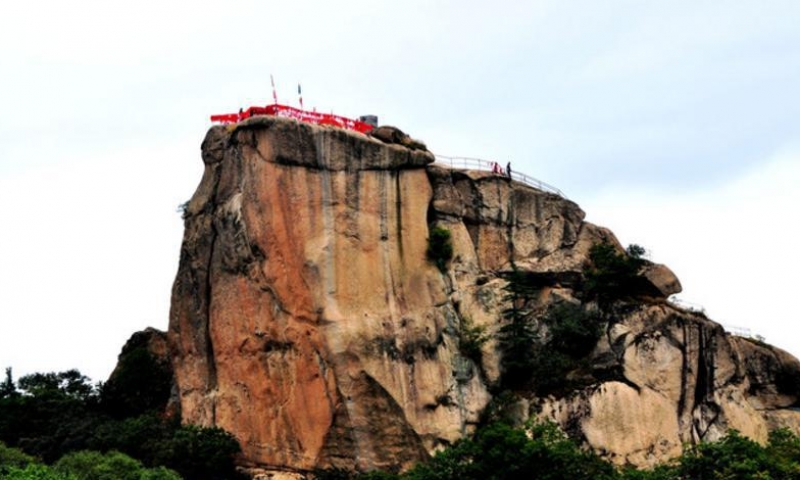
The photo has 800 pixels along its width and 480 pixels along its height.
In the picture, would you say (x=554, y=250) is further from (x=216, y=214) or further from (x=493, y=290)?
(x=216, y=214)

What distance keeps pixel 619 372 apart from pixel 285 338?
461 inches

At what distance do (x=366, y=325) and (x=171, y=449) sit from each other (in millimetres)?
7626

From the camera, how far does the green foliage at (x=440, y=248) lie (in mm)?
53281

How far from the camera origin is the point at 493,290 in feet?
179

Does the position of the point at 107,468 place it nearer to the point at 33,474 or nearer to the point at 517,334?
the point at 33,474

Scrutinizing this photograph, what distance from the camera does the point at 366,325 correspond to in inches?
1978

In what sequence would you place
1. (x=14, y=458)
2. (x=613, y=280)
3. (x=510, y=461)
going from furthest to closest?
(x=613, y=280)
(x=14, y=458)
(x=510, y=461)

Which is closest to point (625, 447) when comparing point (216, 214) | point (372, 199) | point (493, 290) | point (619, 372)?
point (619, 372)

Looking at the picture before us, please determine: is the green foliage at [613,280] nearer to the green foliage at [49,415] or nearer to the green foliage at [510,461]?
the green foliage at [510,461]

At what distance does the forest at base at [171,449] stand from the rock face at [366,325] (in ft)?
4.23

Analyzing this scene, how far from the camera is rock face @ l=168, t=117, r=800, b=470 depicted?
49906mm

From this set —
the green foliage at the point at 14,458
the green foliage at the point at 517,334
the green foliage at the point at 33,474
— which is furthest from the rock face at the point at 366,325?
the green foliage at the point at 33,474

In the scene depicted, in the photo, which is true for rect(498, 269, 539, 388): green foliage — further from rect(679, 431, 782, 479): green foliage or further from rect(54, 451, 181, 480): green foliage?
rect(54, 451, 181, 480): green foliage

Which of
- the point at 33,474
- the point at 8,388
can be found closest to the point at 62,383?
the point at 8,388
